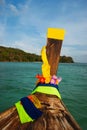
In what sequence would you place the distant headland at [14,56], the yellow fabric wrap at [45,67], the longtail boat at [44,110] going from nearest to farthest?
the longtail boat at [44,110]
the yellow fabric wrap at [45,67]
the distant headland at [14,56]

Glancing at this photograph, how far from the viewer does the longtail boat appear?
5.82 ft

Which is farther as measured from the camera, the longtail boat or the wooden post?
the wooden post

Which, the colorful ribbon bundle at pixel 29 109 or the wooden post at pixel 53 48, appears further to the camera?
the wooden post at pixel 53 48

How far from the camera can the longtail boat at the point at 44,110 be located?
178cm

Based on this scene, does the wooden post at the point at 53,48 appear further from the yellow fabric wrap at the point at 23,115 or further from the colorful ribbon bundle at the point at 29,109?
the yellow fabric wrap at the point at 23,115

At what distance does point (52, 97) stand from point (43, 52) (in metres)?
0.59

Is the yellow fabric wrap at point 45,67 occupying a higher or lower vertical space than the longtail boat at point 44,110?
higher

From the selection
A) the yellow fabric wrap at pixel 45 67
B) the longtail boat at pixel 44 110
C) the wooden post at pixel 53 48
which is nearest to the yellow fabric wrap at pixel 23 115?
the longtail boat at pixel 44 110

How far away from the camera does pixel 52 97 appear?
2039 millimetres

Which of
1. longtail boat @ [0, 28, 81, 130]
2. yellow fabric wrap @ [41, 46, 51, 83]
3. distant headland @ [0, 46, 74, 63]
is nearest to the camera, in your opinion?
longtail boat @ [0, 28, 81, 130]

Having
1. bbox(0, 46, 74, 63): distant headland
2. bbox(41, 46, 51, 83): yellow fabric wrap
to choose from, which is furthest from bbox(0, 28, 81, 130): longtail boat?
bbox(0, 46, 74, 63): distant headland

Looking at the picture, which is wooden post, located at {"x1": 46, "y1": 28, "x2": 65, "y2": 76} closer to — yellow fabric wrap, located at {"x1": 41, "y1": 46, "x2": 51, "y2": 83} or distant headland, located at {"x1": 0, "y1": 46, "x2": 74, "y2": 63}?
yellow fabric wrap, located at {"x1": 41, "y1": 46, "x2": 51, "y2": 83}

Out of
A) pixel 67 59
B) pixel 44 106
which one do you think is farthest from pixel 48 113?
pixel 67 59

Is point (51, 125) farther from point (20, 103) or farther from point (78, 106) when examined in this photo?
point (78, 106)
